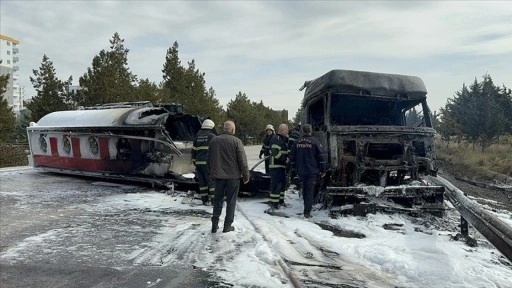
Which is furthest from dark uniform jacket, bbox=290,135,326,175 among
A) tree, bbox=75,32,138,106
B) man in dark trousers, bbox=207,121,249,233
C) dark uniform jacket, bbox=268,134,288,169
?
tree, bbox=75,32,138,106

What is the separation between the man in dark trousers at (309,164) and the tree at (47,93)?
20.6 m

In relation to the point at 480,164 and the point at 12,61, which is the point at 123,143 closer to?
the point at 480,164

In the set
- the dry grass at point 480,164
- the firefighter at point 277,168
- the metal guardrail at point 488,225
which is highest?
the firefighter at point 277,168

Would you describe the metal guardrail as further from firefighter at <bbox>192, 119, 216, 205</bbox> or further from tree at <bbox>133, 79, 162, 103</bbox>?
tree at <bbox>133, 79, 162, 103</bbox>

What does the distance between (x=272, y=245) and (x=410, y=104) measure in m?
4.81

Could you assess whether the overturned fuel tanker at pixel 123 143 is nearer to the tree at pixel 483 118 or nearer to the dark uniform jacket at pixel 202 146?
the dark uniform jacket at pixel 202 146

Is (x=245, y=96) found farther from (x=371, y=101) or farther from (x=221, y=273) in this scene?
(x=221, y=273)

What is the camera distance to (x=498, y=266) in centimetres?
463

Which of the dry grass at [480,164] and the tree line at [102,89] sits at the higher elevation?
the tree line at [102,89]

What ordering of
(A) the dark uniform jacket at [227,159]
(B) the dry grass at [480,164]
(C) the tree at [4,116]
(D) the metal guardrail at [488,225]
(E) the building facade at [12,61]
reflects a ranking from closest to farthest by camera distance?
(D) the metal guardrail at [488,225] < (A) the dark uniform jacket at [227,159] < (B) the dry grass at [480,164] < (C) the tree at [4,116] < (E) the building facade at [12,61]

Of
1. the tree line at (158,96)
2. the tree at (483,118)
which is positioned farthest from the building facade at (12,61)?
the tree at (483,118)

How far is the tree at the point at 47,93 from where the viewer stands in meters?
23.6

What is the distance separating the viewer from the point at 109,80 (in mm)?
22953

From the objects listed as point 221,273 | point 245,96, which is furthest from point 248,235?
point 245,96
